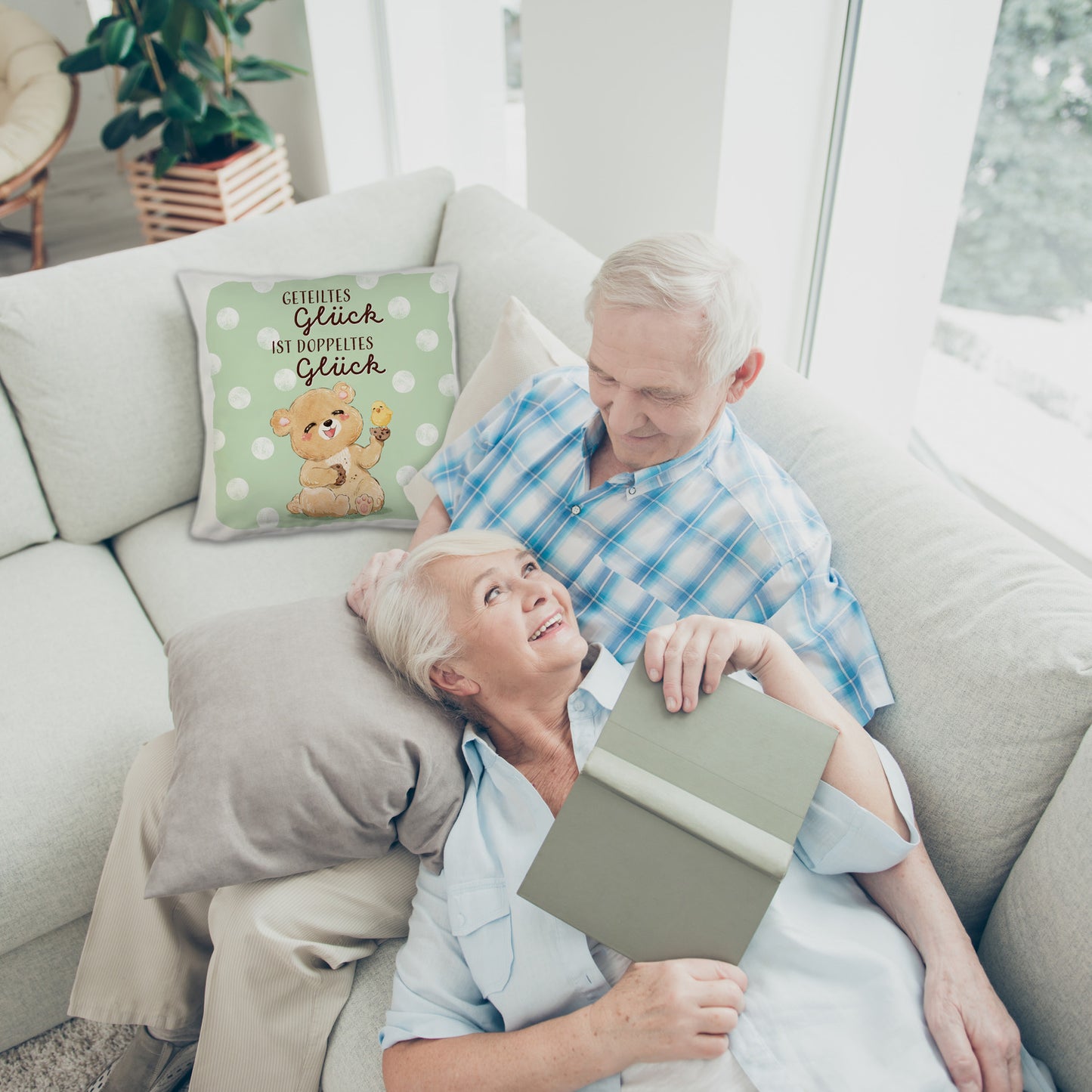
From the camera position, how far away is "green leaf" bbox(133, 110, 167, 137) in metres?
2.89

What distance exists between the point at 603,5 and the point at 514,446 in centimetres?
115

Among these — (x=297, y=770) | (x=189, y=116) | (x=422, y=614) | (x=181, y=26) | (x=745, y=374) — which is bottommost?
(x=297, y=770)

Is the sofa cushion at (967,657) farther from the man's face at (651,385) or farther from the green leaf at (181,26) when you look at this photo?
the green leaf at (181,26)

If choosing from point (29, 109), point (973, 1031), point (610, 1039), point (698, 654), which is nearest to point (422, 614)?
point (698, 654)

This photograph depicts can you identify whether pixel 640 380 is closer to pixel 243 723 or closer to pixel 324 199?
pixel 243 723

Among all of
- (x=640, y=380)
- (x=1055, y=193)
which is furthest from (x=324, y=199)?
(x=1055, y=193)

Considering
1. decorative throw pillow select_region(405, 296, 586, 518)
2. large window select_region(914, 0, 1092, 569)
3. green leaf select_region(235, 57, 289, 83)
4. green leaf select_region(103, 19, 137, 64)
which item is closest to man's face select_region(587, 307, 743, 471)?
decorative throw pillow select_region(405, 296, 586, 518)

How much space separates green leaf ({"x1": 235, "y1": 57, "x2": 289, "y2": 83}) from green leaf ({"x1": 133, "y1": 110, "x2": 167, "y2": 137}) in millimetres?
297

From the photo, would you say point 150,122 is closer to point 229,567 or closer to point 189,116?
point 189,116

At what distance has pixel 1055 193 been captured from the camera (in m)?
1.59

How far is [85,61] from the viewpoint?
2.94 metres

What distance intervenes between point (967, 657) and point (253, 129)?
282 centimetres

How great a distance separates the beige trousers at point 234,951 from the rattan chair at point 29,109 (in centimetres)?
298

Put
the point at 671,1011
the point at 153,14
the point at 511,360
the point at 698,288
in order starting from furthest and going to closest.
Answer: the point at 153,14 < the point at 511,360 < the point at 698,288 < the point at 671,1011
